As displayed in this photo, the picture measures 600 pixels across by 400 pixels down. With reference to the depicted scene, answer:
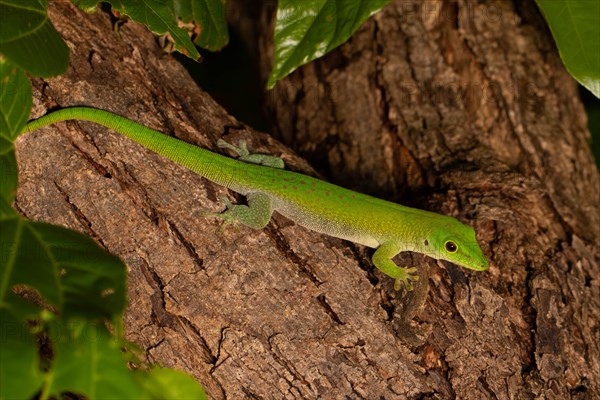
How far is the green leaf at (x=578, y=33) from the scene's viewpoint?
2826mm

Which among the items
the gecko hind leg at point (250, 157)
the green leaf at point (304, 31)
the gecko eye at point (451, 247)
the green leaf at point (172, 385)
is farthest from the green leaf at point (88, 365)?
the gecko eye at point (451, 247)

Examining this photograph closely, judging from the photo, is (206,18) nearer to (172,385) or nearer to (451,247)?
(451,247)

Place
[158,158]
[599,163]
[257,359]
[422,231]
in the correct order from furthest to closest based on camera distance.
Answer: [599,163] < [422,231] < [158,158] < [257,359]

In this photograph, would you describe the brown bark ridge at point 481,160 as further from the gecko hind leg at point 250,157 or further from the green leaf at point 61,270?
the green leaf at point 61,270

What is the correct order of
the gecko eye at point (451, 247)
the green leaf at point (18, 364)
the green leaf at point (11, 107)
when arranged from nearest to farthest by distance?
the green leaf at point (18, 364) → the green leaf at point (11, 107) → the gecko eye at point (451, 247)

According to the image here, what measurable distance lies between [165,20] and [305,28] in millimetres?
696

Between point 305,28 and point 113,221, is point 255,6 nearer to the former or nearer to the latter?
point 305,28

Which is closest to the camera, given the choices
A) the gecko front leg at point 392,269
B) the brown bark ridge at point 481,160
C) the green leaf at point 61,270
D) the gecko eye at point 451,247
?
the green leaf at point 61,270

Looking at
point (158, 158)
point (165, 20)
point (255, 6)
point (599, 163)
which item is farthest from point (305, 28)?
point (599, 163)

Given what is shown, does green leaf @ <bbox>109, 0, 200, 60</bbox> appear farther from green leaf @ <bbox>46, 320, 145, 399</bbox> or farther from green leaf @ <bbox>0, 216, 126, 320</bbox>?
green leaf @ <bbox>46, 320, 145, 399</bbox>

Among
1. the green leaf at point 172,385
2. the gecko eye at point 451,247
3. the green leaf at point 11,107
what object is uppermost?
the green leaf at point 11,107

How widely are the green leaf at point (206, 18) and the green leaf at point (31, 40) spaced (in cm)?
88

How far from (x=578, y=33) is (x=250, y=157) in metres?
1.87

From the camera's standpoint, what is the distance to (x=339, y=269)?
9.23 feet
